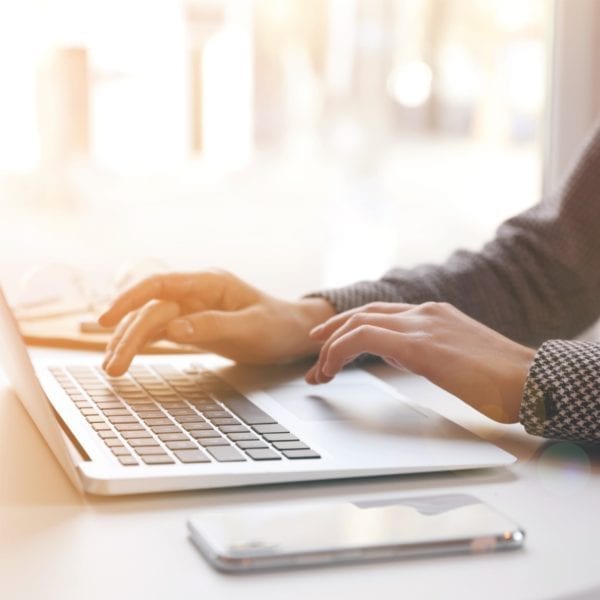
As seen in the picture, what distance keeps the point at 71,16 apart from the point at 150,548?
1128 millimetres

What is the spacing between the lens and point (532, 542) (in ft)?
2.11

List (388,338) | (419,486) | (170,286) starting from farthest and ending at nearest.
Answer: (170,286)
(388,338)
(419,486)

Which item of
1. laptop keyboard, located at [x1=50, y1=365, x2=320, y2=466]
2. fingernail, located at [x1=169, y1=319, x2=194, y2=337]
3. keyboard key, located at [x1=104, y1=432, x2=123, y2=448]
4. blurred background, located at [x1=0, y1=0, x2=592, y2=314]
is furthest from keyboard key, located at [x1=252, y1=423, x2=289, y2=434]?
blurred background, located at [x1=0, y1=0, x2=592, y2=314]

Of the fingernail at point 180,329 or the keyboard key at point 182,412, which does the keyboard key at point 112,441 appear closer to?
the keyboard key at point 182,412

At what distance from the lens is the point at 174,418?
86cm

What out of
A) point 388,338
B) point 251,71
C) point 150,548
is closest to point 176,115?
point 251,71

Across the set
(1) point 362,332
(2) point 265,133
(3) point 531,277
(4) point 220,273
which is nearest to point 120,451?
(1) point 362,332

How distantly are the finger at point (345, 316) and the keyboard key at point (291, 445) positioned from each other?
224mm

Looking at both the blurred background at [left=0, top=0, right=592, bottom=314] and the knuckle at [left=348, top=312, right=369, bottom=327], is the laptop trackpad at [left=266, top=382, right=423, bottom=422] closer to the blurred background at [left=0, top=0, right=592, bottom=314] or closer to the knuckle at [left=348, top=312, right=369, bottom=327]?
the knuckle at [left=348, top=312, right=369, bottom=327]

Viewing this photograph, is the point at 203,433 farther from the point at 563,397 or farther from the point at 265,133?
the point at 265,133

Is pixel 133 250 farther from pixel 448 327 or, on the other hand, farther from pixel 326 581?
pixel 326 581

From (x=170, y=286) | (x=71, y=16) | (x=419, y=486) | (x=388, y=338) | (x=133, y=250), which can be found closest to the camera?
(x=419, y=486)

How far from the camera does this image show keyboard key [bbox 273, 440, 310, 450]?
2.56 feet

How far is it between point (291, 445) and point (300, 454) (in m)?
0.02
